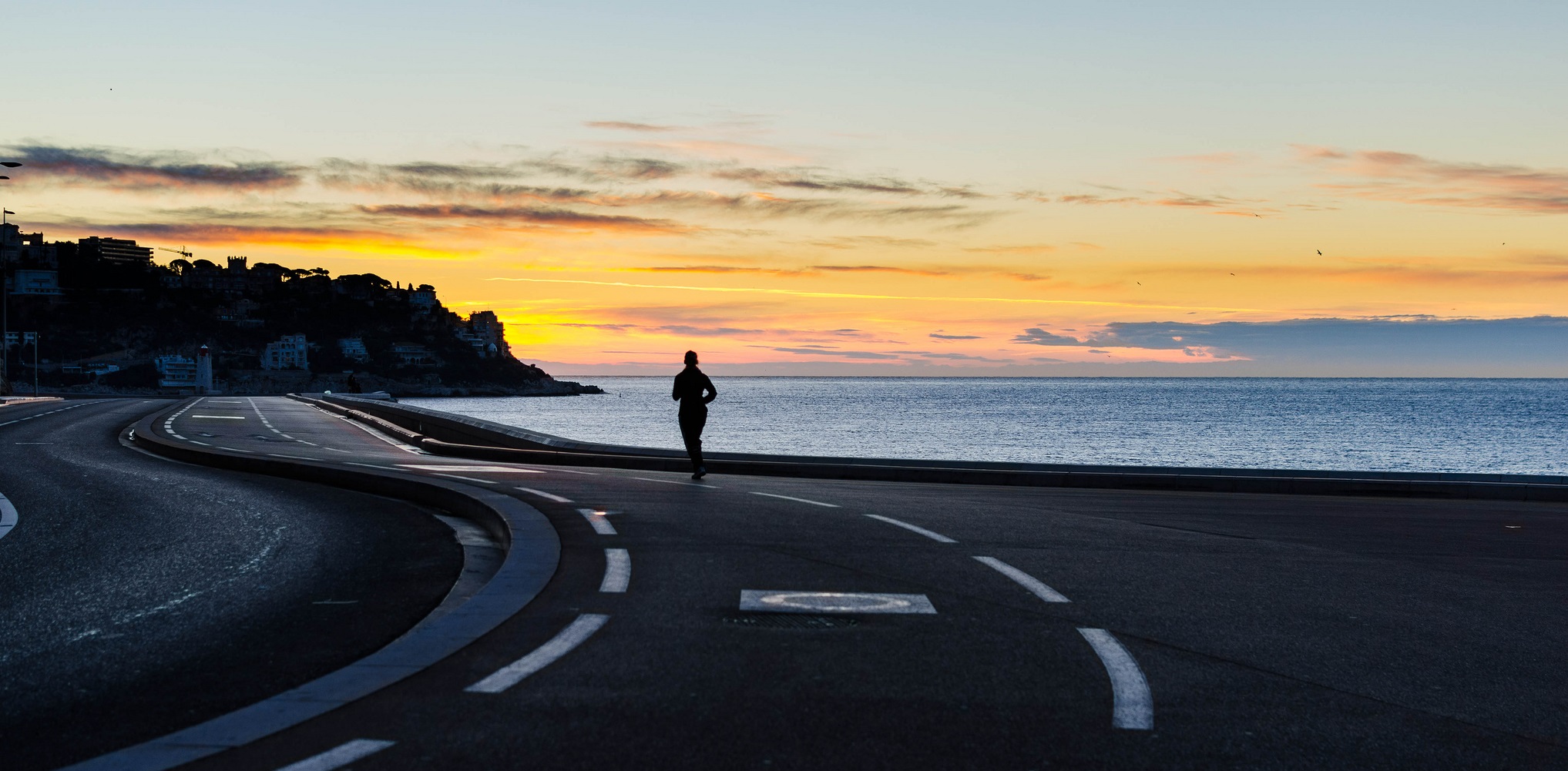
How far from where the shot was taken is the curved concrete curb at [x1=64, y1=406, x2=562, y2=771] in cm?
428

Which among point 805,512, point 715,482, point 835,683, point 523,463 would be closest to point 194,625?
point 835,683

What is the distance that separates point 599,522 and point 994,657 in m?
5.69

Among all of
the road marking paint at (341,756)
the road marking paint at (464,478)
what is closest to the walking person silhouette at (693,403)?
the road marking paint at (464,478)

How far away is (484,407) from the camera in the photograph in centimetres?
19375

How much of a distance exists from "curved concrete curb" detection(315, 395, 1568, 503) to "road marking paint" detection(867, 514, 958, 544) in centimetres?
618

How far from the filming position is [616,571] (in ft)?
26.6

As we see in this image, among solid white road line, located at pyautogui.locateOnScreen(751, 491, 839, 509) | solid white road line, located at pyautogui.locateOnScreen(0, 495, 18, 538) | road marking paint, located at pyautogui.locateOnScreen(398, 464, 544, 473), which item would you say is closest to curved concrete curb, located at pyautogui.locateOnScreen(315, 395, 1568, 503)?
road marking paint, located at pyautogui.locateOnScreen(398, 464, 544, 473)

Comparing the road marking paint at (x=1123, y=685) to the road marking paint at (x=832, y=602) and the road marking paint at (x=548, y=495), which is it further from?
the road marking paint at (x=548, y=495)

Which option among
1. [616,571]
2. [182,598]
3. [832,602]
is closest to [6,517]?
[182,598]

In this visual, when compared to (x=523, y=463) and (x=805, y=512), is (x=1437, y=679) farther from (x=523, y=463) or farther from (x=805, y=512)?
A: (x=523, y=463)

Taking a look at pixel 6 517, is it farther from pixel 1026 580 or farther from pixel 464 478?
pixel 1026 580

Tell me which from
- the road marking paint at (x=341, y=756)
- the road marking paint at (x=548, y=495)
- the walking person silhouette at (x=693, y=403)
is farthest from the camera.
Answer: the walking person silhouette at (x=693, y=403)

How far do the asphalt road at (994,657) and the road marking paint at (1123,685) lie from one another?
0.02 meters

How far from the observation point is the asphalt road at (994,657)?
4301 millimetres
